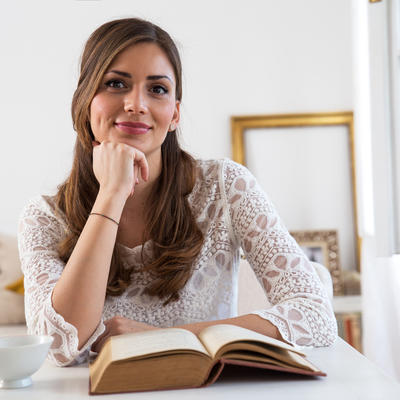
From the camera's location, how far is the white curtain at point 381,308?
98.3 inches

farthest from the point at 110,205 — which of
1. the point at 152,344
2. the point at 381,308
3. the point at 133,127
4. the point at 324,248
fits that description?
the point at 324,248

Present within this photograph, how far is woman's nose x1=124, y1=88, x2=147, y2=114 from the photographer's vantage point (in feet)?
4.75

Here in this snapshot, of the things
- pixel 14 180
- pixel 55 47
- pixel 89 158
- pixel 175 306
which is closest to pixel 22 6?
pixel 55 47

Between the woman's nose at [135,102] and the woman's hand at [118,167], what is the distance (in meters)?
0.09

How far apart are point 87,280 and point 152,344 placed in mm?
349

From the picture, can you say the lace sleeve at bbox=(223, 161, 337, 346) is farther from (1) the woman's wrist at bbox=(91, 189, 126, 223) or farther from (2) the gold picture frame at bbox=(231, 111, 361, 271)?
(2) the gold picture frame at bbox=(231, 111, 361, 271)

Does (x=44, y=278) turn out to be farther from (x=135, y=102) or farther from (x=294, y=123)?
(x=294, y=123)

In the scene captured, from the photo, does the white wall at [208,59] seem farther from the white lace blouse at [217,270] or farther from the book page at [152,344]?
the book page at [152,344]

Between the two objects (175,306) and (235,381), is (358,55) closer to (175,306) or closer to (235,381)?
(175,306)

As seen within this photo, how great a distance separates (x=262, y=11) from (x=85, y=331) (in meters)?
2.89

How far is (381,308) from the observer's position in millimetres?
2637

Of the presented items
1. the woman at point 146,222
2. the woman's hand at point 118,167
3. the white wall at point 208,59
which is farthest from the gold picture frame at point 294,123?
the woman's hand at point 118,167

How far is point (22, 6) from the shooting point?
3.60 metres

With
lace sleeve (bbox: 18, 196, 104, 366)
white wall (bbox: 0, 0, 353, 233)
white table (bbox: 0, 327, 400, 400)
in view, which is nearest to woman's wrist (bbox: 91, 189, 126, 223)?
lace sleeve (bbox: 18, 196, 104, 366)
